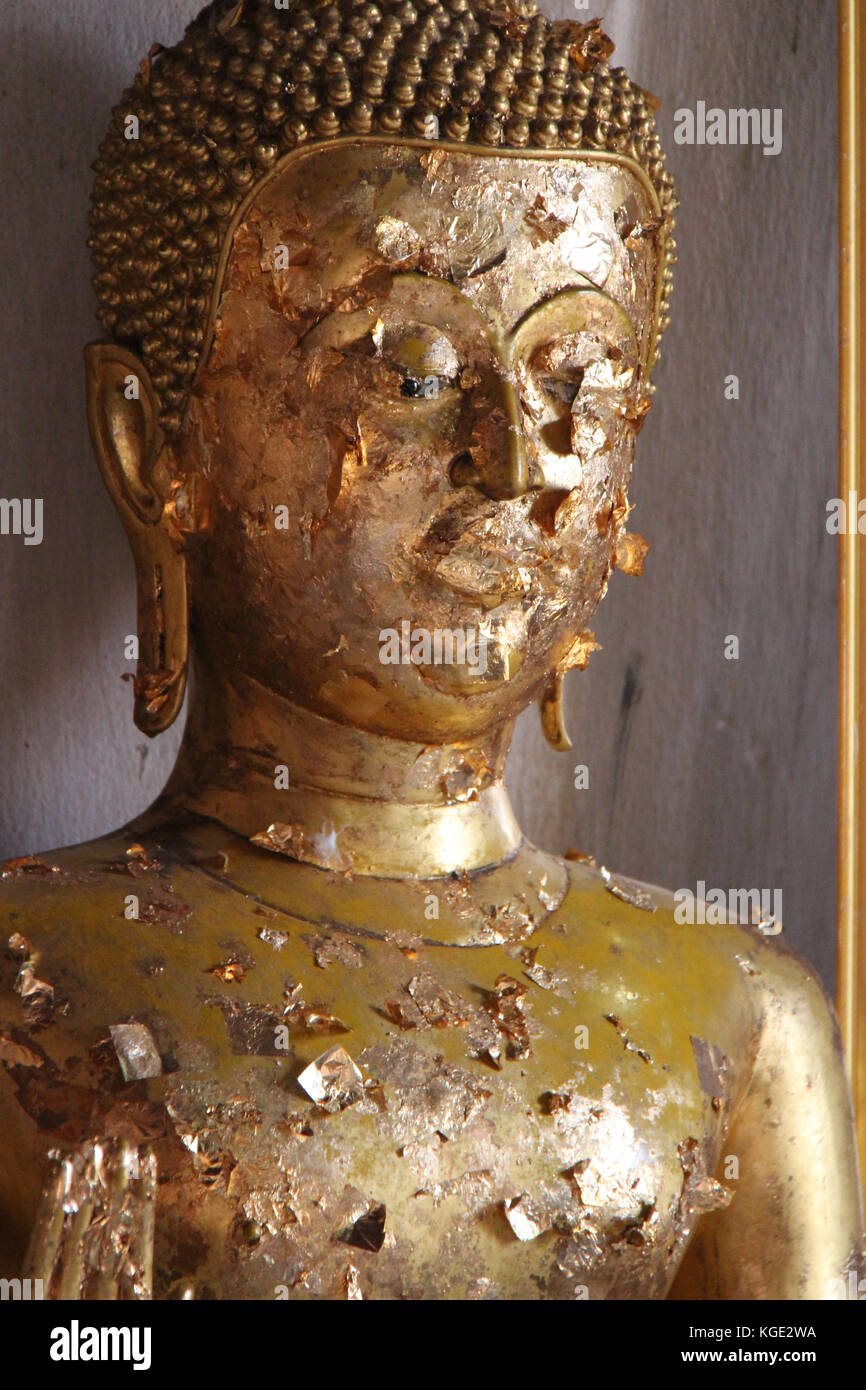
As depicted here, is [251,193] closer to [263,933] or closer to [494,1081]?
[263,933]

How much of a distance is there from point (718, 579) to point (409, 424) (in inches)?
36.2

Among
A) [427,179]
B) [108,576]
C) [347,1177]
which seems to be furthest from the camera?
[108,576]

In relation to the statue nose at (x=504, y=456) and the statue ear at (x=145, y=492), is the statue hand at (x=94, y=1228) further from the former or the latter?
the statue nose at (x=504, y=456)

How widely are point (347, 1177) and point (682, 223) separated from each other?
146 centimetres

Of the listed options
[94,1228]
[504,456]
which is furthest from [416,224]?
[94,1228]

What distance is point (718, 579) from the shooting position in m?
2.41

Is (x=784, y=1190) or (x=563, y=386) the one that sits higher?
(x=563, y=386)

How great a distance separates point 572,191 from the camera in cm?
168

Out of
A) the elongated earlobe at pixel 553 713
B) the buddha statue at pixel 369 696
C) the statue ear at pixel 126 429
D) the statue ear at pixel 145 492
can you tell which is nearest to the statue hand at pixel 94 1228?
the buddha statue at pixel 369 696

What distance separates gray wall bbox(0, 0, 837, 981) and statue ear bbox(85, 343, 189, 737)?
31cm

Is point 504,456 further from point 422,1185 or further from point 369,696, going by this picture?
point 422,1185

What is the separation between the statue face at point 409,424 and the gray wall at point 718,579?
0.48m
